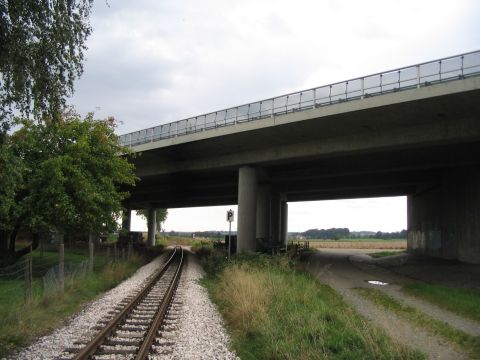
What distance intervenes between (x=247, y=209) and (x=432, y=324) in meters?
20.9

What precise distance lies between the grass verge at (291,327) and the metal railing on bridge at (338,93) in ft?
36.1

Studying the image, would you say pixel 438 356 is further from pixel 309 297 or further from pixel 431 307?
pixel 431 307

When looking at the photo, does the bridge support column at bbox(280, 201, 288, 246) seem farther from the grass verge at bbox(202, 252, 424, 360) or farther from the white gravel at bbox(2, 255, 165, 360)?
the grass verge at bbox(202, 252, 424, 360)

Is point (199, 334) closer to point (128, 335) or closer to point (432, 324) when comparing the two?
point (128, 335)

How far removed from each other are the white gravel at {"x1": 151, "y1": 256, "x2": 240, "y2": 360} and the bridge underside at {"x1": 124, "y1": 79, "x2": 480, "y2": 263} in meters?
12.5

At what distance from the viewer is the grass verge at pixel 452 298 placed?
40.5ft

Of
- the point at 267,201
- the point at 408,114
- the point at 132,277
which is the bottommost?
the point at 132,277

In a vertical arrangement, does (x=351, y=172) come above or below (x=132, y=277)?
above

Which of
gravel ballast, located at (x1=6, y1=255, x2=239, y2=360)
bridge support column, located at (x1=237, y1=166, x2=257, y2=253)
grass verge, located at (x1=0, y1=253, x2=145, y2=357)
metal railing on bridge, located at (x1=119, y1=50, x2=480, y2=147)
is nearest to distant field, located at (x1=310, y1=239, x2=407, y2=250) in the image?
bridge support column, located at (x1=237, y1=166, x2=257, y2=253)

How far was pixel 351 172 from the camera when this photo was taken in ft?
105

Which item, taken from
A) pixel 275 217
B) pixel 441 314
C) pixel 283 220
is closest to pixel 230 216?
pixel 441 314

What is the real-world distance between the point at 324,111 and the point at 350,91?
1.53m

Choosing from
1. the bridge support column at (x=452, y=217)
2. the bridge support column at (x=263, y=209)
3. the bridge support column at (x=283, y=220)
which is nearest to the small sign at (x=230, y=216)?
the bridge support column at (x=452, y=217)

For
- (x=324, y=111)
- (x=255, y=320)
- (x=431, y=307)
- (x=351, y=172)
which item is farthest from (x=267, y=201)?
(x=255, y=320)
